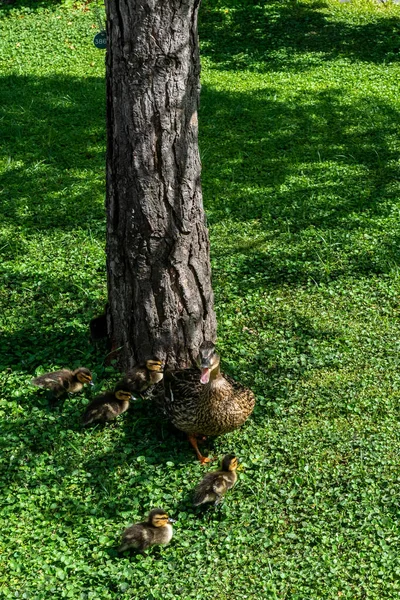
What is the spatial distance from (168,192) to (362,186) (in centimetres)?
421

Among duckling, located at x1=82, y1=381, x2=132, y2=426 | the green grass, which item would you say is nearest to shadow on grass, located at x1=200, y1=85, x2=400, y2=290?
the green grass

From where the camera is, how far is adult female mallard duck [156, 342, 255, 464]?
5.59m

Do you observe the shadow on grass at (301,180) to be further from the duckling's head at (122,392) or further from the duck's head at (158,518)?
the duck's head at (158,518)

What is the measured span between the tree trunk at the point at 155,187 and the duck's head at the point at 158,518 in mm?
1464

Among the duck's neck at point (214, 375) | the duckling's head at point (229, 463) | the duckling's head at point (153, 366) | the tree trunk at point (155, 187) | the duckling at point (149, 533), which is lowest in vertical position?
the duckling at point (149, 533)

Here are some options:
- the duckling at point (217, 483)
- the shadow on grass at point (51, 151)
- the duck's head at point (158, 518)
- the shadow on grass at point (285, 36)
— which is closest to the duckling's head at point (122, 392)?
the duckling at point (217, 483)

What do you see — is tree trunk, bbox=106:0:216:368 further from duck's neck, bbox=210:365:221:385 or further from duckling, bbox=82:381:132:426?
duck's neck, bbox=210:365:221:385

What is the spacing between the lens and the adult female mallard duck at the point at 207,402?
559 cm

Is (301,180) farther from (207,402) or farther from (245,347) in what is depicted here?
(207,402)

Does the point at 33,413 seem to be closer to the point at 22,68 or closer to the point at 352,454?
the point at 352,454

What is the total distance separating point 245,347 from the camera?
6.80 metres

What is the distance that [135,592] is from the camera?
15.7ft

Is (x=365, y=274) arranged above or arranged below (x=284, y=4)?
below

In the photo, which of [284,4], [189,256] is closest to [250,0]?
[284,4]
